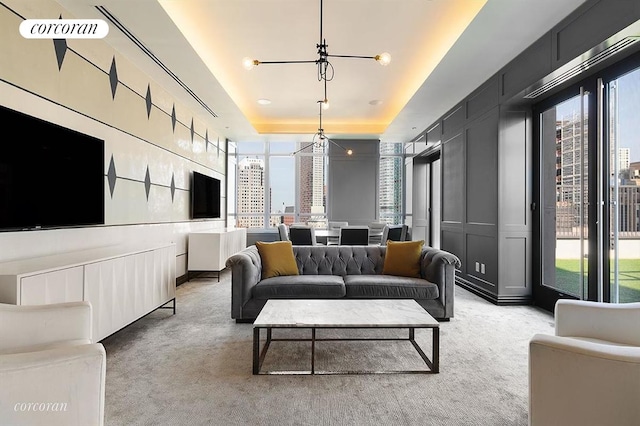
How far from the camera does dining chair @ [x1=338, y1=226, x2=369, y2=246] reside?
195 inches

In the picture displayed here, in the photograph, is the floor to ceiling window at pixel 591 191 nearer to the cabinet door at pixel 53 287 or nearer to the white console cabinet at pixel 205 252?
the cabinet door at pixel 53 287

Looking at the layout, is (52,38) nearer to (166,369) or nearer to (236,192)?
(166,369)

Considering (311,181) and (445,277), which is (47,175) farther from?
(311,181)

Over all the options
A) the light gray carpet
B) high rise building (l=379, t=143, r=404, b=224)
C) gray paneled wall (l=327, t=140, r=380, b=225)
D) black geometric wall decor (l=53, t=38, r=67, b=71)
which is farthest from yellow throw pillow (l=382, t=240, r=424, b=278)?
high rise building (l=379, t=143, r=404, b=224)

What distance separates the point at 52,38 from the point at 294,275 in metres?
2.94

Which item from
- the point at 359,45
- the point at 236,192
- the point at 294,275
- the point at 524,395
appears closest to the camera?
the point at 524,395

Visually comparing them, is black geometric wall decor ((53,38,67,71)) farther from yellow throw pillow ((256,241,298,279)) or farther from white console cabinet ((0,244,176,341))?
yellow throw pillow ((256,241,298,279))

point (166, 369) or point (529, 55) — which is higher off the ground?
point (529, 55)

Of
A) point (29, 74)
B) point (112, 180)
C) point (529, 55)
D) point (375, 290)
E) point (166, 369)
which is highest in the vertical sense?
point (529, 55)

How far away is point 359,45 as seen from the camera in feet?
13.2

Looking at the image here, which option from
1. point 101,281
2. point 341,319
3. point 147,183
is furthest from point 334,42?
point 101,281

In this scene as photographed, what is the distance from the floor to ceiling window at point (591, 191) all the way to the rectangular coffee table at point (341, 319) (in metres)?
1.90

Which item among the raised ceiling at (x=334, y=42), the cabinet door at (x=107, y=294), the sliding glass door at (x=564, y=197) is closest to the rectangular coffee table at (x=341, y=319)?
the cabinet door at (x=107, y=294)

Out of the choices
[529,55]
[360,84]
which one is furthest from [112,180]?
[529,55]
